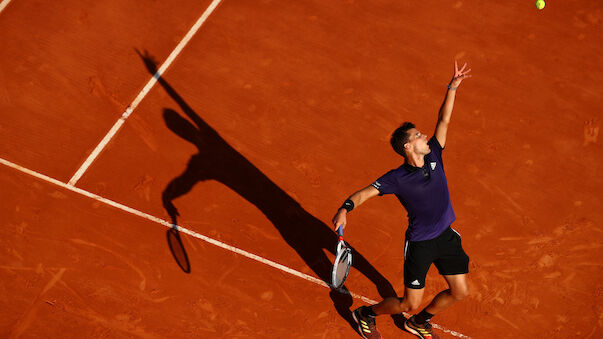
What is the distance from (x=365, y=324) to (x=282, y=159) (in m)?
2.90

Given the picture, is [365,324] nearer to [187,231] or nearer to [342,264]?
[342,264]

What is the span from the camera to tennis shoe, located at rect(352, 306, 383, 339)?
741cm

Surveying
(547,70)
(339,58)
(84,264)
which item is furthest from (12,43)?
(547,70)

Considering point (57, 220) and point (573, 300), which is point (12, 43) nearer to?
point (57, 220)

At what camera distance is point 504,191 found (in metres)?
8.66

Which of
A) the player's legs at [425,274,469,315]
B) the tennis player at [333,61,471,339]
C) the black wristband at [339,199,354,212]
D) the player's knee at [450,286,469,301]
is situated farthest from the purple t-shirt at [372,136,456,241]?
the player's knee at [450,286,469,301]

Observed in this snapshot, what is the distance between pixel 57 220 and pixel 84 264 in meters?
0.85

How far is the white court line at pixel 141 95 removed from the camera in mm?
8883

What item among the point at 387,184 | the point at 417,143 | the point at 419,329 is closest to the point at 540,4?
the point at 417,143

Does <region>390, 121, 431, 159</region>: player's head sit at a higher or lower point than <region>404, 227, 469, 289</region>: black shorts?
higher

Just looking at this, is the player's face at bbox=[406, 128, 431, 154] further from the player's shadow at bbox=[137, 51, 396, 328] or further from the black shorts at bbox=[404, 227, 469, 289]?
the player's shadow at bbox=[137, 51, 396, 328]

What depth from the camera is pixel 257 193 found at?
8727 millimetres

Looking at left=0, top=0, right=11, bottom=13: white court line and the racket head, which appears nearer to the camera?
the racket head

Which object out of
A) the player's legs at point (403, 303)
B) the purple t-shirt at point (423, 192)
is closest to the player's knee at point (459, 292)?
the player's legs at point (403, 303)
